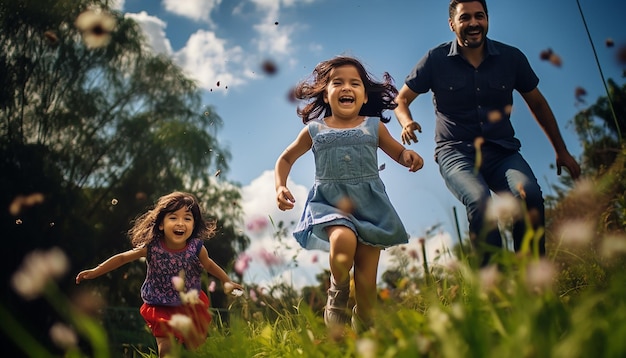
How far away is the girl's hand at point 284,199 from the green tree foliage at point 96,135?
12408 millimetres

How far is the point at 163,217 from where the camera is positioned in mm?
4223

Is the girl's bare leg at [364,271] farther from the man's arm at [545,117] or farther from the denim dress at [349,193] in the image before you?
the man's arm at [545,117]

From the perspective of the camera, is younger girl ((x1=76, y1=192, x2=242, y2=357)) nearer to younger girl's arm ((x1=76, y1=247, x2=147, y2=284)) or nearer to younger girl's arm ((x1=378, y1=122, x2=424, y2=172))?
younger girl's arm ((x1=76, y1=247, x2=147, y2=284))

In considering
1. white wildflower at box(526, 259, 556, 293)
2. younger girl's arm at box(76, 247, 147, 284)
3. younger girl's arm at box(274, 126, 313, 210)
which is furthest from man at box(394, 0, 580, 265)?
white wildflower at box(526, 259, 556, 293)

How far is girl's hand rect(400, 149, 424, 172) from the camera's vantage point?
3.48m

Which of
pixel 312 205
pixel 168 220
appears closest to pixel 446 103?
pixel 312 205

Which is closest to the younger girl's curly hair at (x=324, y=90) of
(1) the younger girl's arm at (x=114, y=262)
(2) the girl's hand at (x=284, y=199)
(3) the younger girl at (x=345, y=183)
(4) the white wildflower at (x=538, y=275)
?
(3) the younger girl at (x=345, y=183)

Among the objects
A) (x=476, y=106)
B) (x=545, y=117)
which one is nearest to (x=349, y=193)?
(x=476, y=106)

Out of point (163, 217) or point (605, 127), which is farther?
point (605, 127)

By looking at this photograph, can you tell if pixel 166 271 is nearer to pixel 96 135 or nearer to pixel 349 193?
pixel 349 193

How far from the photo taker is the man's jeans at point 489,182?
3.40 m

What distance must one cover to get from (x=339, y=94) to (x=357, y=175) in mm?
495

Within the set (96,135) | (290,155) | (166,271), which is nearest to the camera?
(290,155)

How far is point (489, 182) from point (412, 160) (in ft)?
1.80
